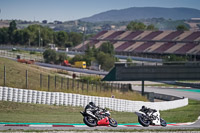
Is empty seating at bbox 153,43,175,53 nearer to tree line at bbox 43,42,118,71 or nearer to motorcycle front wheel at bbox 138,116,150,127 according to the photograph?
tree line at bbox 43,42,118,71

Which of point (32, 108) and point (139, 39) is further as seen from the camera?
point (139, 39)

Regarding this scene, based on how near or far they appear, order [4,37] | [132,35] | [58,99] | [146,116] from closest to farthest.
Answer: [146,116] → [58,99] → [132,35] → [4,37]

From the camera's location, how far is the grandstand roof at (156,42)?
121 metres

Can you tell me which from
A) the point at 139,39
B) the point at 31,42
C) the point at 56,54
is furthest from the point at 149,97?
the point at 31,42

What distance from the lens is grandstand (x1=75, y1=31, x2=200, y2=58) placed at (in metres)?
120

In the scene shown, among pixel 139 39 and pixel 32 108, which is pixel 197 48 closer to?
pixel 139 39

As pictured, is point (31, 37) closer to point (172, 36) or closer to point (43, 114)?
point (172, 36)

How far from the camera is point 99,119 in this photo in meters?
22.2

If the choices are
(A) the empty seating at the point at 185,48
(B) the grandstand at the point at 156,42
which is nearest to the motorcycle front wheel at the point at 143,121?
(B) the grandstand at the point at 156,42

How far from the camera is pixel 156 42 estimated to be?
134 metres

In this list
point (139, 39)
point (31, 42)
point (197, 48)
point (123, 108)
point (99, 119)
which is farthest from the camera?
point (31, 42)

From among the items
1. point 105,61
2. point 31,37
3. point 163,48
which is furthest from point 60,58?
point 31,37

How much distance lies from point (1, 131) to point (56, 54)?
80.7m

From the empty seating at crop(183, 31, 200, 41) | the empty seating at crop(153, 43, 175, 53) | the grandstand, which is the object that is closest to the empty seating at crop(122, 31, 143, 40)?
the grandstand
